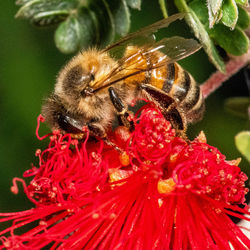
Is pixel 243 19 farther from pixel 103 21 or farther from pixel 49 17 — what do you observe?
pixel 49 17

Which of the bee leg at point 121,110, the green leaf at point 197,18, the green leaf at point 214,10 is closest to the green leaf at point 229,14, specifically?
the green leaf at point 214,10

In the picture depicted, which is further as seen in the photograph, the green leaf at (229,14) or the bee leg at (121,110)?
the bee leg at (121,110)

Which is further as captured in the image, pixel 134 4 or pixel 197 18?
pixel 134 4

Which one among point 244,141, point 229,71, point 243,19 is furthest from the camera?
point 229,71

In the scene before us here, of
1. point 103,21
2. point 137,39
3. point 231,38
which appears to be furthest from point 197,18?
point 103,21

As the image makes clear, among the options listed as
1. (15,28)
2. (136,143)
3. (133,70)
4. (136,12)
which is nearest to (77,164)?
(136,143)

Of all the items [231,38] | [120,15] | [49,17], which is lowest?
[231,38]

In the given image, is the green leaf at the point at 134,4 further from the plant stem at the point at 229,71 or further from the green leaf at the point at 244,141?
the green leaf at the point at 244,141

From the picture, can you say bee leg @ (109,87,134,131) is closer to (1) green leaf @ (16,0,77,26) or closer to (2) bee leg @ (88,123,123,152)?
(2) bee leg @ (88,123,123,152)
